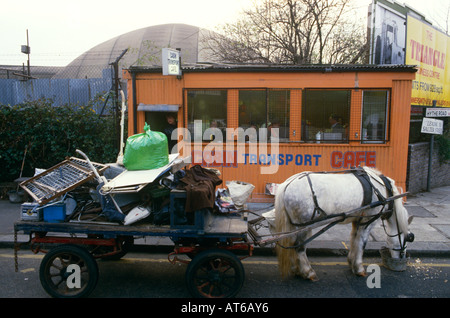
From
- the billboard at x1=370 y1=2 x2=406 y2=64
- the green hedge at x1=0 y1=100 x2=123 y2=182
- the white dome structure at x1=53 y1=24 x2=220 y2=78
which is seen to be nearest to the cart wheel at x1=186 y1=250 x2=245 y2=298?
the green hedge at x1=0 y1=100 x2=123 y2=182

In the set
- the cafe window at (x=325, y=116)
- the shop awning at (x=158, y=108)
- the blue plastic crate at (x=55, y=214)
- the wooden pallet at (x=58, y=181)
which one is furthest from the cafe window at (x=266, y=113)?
the blue plastic crate at (x=55, y=214)

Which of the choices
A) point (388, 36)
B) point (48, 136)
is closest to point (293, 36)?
point (388, 36)

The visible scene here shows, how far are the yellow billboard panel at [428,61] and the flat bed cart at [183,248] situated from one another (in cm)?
1000

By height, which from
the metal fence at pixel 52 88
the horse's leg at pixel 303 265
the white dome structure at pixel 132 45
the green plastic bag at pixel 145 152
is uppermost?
the white dome structure at pixel 132 45

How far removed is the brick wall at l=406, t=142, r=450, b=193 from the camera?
10505mm

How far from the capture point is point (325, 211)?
15.9 ft

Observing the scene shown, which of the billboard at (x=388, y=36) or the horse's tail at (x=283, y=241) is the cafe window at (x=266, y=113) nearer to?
the horse's tail at (x=283, y=241)

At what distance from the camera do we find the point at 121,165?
17.3 ft

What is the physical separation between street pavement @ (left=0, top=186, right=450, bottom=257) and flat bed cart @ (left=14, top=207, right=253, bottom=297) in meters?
1.79

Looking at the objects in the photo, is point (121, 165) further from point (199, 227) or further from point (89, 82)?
point (89, 82)

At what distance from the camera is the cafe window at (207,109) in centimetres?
913

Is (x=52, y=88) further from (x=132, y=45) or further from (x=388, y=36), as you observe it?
(x=132, y=45)

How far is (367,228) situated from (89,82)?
34.4 feet

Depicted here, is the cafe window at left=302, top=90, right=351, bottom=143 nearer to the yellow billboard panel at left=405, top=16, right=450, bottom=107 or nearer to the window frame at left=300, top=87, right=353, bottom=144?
the window frame at left=300, top=87, right=353, bottom=144
